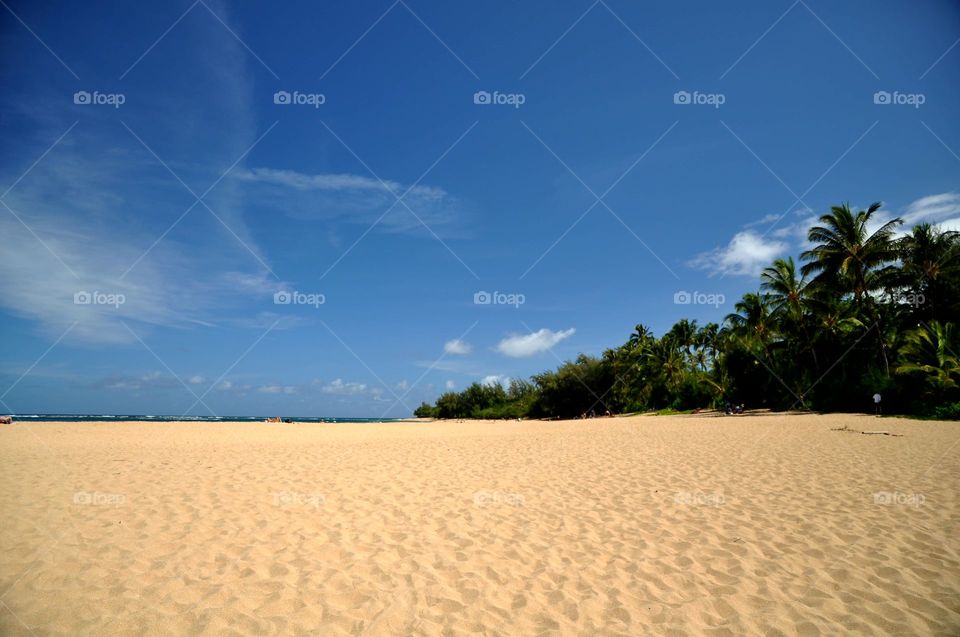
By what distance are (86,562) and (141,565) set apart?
2.17ft

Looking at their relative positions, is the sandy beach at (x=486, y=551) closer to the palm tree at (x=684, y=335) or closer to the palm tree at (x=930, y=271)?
the palm tree at (x=930, y=271)

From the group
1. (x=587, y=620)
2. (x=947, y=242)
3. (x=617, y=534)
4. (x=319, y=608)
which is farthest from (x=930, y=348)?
(x=319, y=608)

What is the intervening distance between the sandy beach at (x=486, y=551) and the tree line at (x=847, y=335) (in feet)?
52.0
